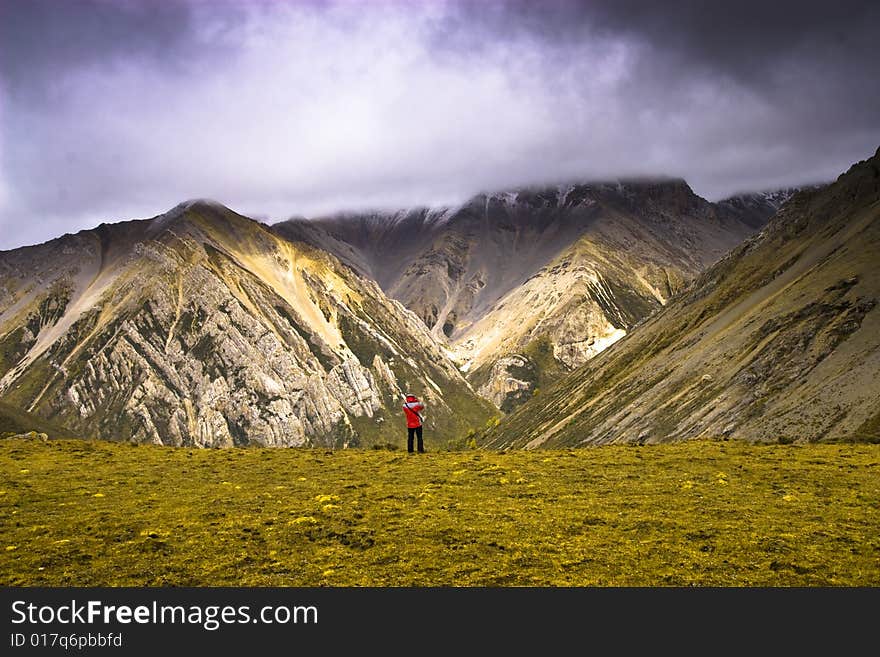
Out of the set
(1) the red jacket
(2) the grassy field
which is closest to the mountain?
(2) the grassy field

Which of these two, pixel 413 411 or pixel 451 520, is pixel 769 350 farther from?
pixel 451 520

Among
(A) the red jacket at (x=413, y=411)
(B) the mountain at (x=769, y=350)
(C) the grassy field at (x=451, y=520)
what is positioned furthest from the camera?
(B) the mountain at (x=769, y=350)

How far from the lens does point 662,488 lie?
3094cm

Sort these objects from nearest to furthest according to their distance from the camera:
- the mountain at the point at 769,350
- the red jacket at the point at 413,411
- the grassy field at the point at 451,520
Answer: the grassy field at the point at 451,520, the red jacket at the point at 413,411, the mountain at the point at 769,350

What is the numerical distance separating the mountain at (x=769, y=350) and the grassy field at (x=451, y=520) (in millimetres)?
20918

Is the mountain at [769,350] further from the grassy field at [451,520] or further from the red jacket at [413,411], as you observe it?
the red jacket at [413,411]

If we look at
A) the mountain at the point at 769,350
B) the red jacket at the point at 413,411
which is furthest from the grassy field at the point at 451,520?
the mountain at the point at 769,350

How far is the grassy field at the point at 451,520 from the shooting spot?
66.5ft

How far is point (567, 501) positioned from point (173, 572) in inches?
595

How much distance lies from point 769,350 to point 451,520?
99349 mm

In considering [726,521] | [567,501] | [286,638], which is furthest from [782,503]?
[286,638]

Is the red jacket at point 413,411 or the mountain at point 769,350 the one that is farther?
the mountain at point 769,350

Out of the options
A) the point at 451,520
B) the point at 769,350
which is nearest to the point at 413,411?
the point at 451,520

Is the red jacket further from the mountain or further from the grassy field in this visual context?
the mountain
